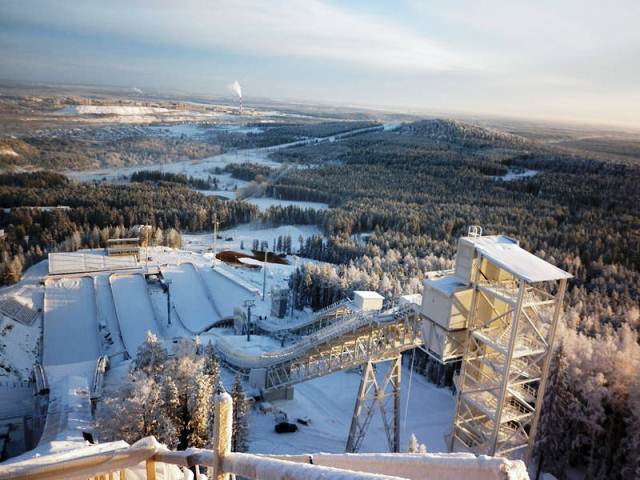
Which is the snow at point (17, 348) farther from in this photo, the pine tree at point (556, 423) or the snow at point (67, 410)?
the pine tree at point (556, 423)

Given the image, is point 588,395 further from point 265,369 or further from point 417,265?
point 417,265

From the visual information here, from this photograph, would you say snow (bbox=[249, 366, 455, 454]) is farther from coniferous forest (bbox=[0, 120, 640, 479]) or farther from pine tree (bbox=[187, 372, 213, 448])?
pine tree (bbox=[187, 372, 213, 448])

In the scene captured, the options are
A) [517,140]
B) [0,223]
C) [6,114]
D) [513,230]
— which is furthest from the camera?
[517,140]

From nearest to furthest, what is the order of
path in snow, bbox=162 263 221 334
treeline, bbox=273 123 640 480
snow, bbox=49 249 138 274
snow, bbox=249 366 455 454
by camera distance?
1. treeline, bbox=273 123 640 480
2. snow, bbox=249 366 455 454
3. path in snow, bbox=162 263 221 334
4. snow, bbox=49 249 138 274

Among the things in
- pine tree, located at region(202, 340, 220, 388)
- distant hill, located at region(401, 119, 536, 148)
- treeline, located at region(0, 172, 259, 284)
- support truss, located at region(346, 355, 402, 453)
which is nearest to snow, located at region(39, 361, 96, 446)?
pine tree, located at region(202, 340, 220, 388)

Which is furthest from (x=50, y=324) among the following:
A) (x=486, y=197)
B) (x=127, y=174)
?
(x=486, y=197)

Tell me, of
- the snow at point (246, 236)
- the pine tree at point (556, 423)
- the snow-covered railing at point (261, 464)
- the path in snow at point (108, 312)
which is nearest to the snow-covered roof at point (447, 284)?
the pine tree at point (556, 423)
